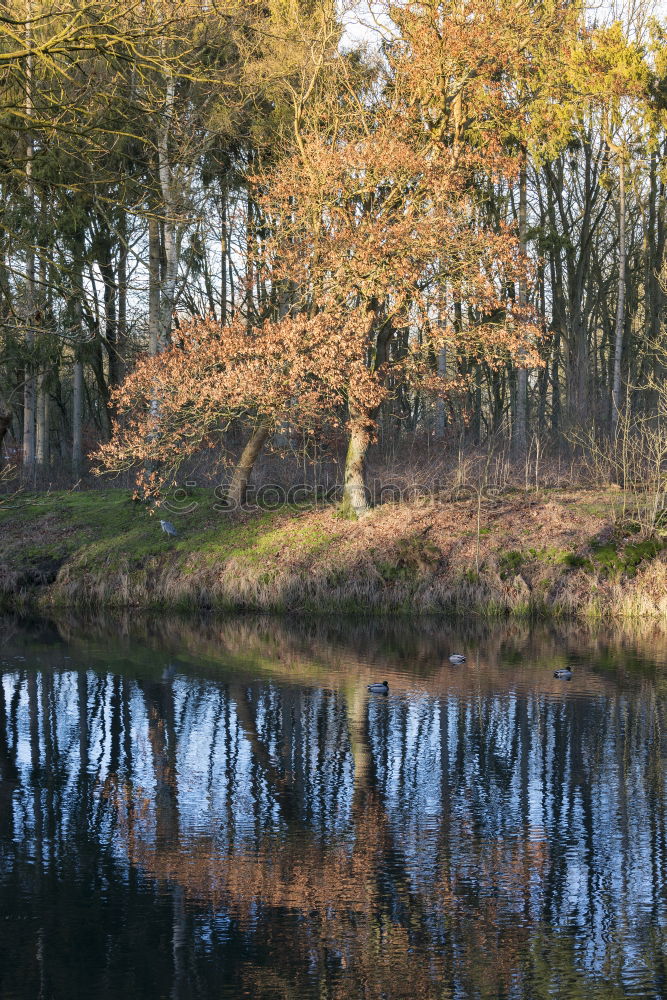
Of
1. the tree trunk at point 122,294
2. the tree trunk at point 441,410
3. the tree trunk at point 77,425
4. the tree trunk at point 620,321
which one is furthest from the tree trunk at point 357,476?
Result: the tree trunk at point 77,425

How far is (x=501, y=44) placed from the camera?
1981cm

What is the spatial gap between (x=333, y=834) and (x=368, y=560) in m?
12.9

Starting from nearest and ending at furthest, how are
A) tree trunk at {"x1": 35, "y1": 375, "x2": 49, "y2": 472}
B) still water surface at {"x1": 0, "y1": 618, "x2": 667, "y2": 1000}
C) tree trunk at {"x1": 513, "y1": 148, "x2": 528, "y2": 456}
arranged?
still water surface at {"x1": 0, "y1": 618, "x2": 667, "y2": 1000} → tree trunk at {"x1": 513, "y1": 148, "x2": 528, "y2": 456} → tree trunk at {"x1": 35, "y1": 375, "x2": 49, "y2": 472}

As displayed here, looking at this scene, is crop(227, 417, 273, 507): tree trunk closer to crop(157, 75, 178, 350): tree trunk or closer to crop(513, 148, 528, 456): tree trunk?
crop(157, 75, 178, 350): tree trunk

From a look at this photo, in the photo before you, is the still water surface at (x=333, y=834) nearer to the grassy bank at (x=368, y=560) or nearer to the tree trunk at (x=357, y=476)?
the grassy bank at (x=368, y=560)

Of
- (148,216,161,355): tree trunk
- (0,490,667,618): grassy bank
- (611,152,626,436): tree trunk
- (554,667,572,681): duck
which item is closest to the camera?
(554,667,572,681): duck

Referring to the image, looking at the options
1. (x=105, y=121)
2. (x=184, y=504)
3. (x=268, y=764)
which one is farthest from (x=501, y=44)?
(x=268, y=764)

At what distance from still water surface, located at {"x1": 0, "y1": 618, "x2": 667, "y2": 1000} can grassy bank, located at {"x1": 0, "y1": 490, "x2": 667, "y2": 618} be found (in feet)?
16.9

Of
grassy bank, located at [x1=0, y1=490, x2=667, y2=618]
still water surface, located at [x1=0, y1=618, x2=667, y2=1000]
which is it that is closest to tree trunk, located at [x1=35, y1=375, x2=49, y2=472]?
grassy bank, located at [x1=0, y1=490, x2=667, y2=618]

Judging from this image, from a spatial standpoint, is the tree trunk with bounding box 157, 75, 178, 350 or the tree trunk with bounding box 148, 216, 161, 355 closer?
the tree trunk with bounding box 157, 75, 178, 350

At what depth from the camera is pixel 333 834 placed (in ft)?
24.6

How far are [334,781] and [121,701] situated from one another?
4.12 metres

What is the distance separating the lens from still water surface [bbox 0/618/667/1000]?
5.48 m

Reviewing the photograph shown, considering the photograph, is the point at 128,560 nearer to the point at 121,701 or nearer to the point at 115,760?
the point at 121,701
